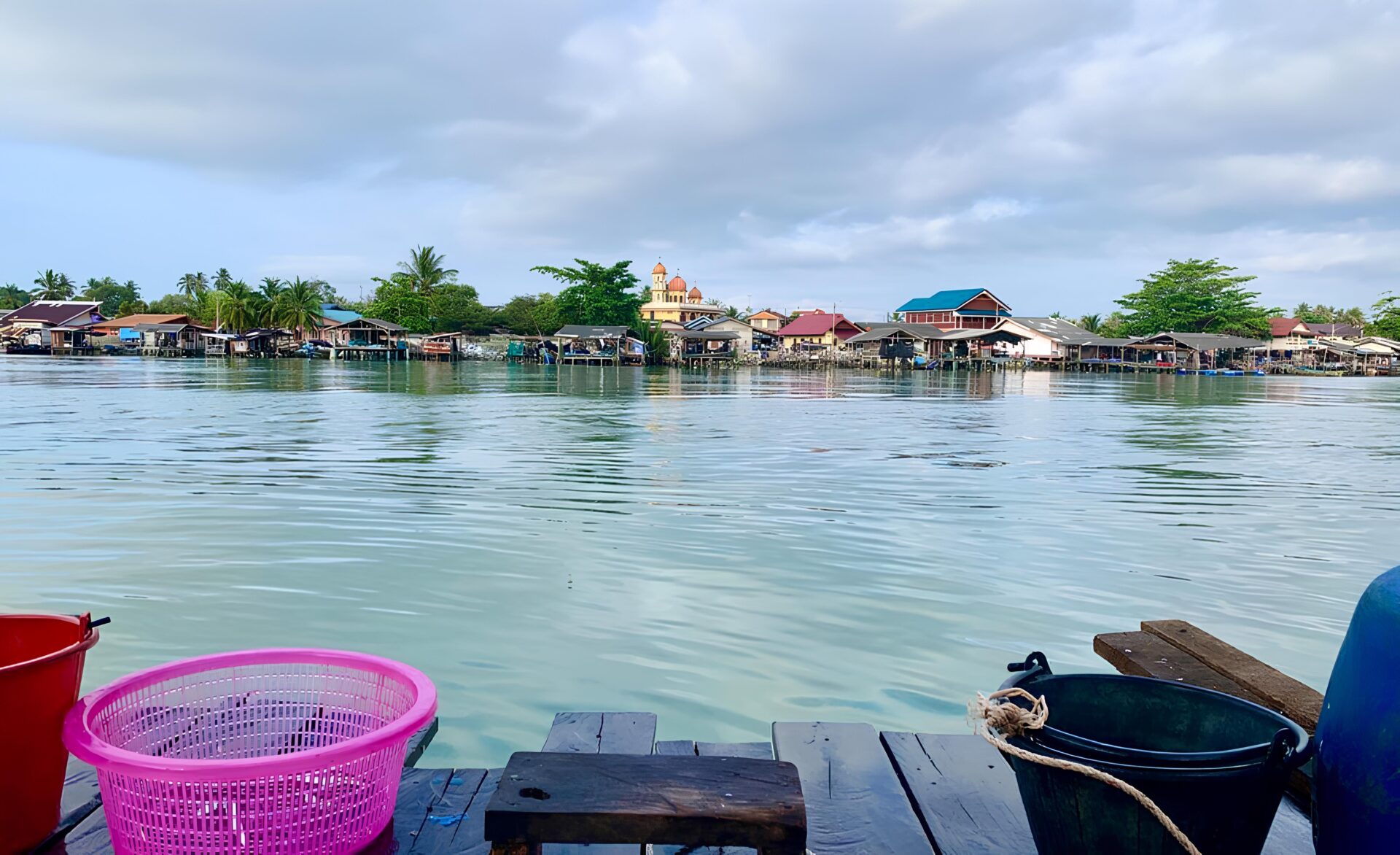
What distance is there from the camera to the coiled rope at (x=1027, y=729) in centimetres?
164

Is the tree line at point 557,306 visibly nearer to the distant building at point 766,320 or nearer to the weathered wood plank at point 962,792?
the distant building at point 766,320

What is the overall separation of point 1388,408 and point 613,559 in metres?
26.7

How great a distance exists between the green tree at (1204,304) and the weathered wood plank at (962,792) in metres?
79.1

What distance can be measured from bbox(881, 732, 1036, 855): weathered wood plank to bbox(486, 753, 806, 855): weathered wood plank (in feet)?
2.34

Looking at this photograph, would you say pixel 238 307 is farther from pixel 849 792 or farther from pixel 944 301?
pixel 849 792

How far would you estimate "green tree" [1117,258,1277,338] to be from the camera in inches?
2840

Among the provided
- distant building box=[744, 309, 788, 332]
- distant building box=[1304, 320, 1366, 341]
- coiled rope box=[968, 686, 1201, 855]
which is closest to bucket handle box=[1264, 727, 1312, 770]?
coiled rope box=[968, 686, 1201, 855]

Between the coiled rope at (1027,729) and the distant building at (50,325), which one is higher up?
the distant building at (50,325)

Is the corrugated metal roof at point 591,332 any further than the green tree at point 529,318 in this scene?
No

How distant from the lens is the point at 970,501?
8.48 metres

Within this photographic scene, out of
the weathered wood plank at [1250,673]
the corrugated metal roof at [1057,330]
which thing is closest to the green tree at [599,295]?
the corrugated metal roof at [1057,330]

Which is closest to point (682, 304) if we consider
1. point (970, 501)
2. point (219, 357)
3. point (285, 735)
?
point (219, 357)

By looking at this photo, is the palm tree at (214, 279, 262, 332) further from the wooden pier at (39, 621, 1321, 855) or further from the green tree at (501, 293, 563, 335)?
the wooden pier at (39, 621, 1321, 855)

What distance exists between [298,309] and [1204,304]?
231 feet
